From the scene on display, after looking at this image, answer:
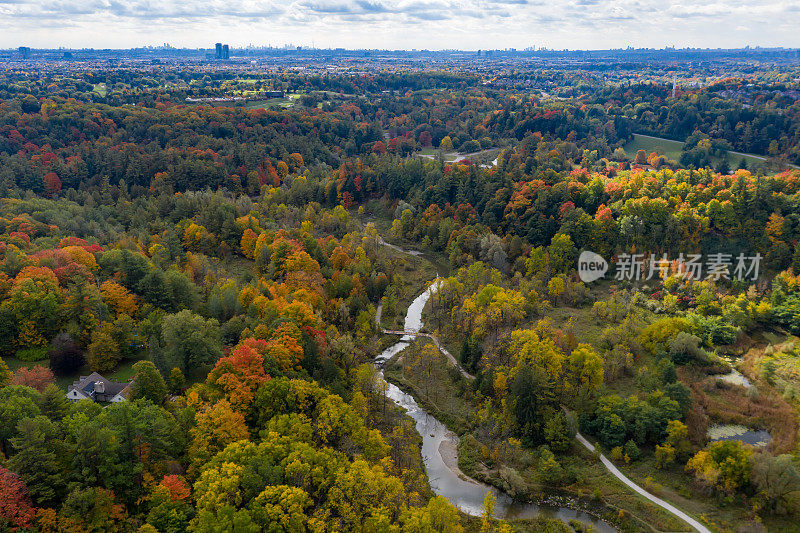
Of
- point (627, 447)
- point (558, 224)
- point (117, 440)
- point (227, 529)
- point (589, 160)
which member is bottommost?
point (627, 447)

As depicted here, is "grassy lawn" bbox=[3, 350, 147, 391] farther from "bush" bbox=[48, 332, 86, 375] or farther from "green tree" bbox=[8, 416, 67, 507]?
"green tree" bbox=[8, 416, 67, 507]

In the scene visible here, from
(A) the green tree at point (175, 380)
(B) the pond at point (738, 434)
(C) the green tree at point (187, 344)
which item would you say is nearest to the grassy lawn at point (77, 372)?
(C) the green tree at point (187, 344)

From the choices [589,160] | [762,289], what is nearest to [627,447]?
[762,289]

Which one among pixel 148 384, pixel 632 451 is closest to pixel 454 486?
pixel 632 451

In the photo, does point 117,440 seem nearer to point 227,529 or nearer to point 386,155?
point 227,529

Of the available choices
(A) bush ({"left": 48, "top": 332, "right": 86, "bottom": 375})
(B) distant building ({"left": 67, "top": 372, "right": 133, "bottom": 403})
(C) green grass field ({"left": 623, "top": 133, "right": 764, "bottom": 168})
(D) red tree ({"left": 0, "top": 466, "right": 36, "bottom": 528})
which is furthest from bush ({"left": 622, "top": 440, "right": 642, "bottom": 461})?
(C) green grass field ({"left": 623, "top": 133, "right": 764, "bottom": 168})

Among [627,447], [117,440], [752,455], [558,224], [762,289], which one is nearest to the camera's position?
[117,440]

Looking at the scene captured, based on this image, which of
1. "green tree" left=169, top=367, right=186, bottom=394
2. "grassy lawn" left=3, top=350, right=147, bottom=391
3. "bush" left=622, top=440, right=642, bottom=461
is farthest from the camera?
"grassy lawn" left=3, top=350, right=147, bottom=391
